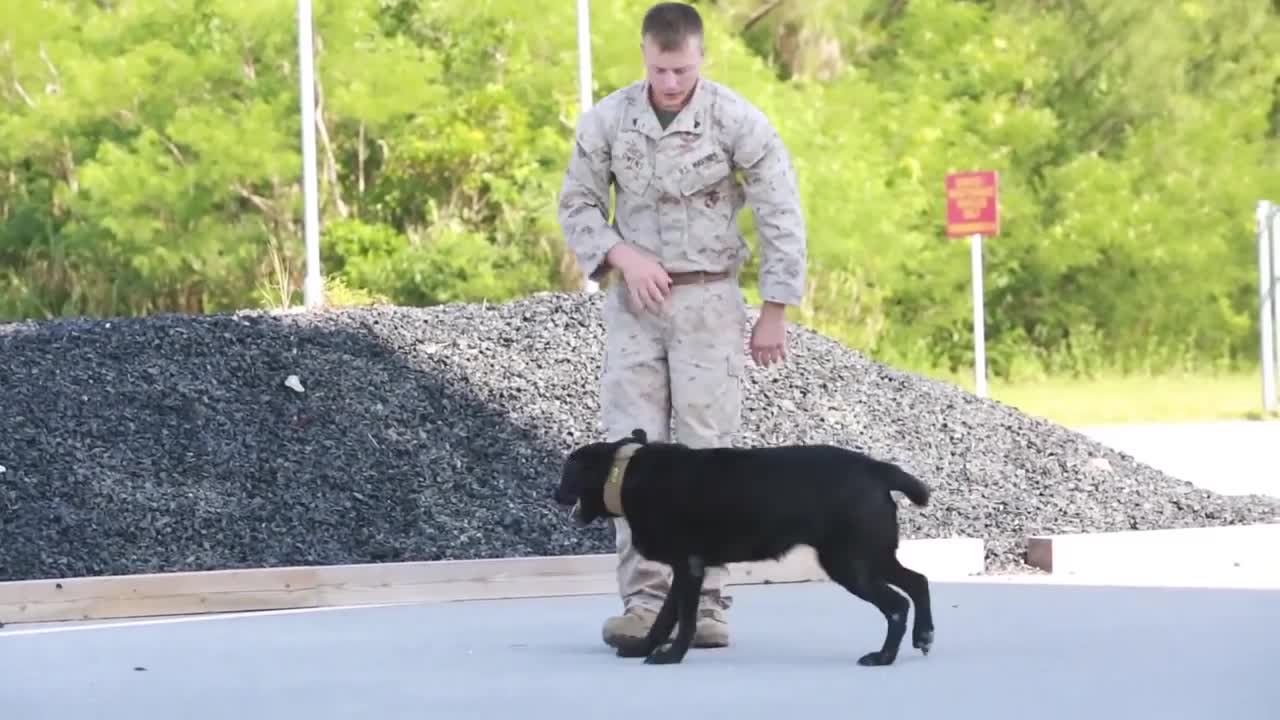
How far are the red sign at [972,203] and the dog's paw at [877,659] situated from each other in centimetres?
1718

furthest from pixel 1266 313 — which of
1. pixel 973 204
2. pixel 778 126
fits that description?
pixel 778 126

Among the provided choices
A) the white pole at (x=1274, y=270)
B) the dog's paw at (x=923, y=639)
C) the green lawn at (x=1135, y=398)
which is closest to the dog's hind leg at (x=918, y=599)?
the dog's paw at (x=923, y=639)

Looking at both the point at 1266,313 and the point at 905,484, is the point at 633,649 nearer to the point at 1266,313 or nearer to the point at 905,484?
the point at 905,484

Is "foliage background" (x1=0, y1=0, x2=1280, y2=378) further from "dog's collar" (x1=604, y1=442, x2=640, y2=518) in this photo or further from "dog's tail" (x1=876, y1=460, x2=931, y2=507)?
"dog's tail" (x1=876, y1=460, x2=931, y2=507)

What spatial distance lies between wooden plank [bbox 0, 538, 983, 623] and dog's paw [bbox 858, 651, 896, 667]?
186 cm

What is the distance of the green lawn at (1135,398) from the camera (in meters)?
24.5

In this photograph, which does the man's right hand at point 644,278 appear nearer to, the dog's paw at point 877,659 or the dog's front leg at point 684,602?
the dog's front leg at point 684,602

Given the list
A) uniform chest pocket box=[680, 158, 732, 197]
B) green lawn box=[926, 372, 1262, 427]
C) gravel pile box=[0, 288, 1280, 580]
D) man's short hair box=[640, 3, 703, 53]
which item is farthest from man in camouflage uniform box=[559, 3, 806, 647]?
green lawn box=[926, 372, 1262, 427]

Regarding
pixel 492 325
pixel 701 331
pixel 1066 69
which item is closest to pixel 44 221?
pixel 1066 69

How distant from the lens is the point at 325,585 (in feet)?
30.7

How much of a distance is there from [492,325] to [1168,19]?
28.9m

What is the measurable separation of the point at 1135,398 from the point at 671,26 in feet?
72.0

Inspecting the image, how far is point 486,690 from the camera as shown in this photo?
662cm

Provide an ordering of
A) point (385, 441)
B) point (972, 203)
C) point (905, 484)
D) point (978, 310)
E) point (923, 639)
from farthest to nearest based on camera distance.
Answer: point (972, 203), point (978, 310), point (385, 441), point (923, 639), point (905, 484)
